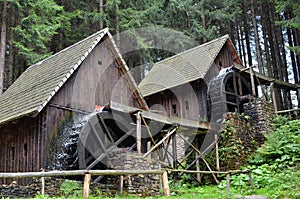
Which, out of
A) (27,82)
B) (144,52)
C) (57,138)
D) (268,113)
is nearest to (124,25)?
(144,52)

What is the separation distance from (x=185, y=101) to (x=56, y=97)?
28.3 ft

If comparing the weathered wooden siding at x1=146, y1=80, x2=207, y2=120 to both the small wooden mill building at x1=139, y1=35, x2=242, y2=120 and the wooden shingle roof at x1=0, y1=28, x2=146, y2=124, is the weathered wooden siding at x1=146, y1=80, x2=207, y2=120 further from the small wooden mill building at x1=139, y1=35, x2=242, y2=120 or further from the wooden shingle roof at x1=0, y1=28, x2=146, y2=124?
the wooden shingle roof at x1=0, y1=28, x2=146, y2=124

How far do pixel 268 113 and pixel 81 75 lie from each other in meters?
9.72

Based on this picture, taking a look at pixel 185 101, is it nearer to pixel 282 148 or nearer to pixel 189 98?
pixel 189 98

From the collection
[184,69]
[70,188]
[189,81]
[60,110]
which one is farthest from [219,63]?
[70,188]

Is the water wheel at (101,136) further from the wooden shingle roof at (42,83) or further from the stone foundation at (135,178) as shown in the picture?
the wooden shingle roof at (42,83)

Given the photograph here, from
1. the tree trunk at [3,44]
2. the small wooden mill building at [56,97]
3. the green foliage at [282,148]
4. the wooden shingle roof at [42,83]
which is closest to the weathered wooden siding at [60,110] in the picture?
the small wooden mill building at [56,97]

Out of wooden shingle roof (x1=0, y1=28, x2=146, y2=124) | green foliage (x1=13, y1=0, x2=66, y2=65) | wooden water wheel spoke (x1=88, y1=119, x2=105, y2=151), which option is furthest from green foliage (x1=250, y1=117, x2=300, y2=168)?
green foliage (x1=13, y1=0, x2=66, y2=65)

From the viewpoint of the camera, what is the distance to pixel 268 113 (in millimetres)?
18797

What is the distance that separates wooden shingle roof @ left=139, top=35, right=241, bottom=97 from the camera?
20438 mm

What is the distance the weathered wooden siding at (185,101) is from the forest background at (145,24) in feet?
19.6

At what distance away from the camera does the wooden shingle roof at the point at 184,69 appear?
20.4 meters

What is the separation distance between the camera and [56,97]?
14148 mm

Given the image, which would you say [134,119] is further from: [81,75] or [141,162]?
[81,75]
